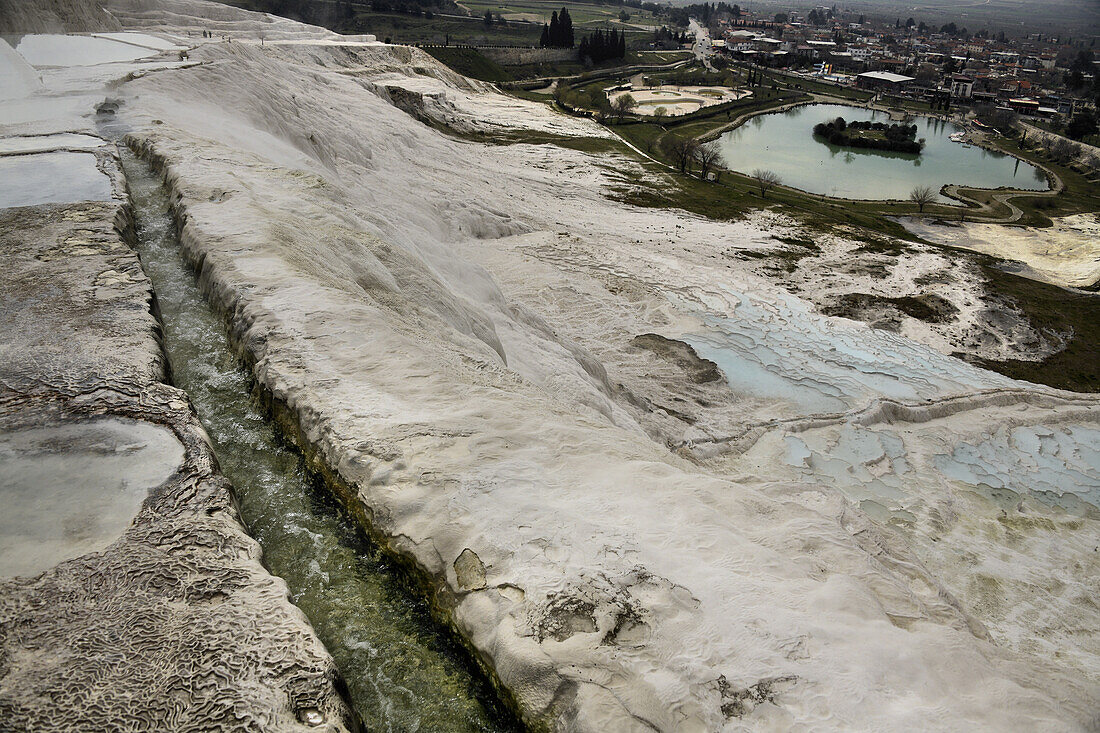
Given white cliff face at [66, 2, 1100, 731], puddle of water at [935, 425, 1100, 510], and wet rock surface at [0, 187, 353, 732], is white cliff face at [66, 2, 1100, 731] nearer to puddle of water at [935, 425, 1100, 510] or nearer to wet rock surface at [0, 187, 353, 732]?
puddle of water at [935, 425, 1100, 510]

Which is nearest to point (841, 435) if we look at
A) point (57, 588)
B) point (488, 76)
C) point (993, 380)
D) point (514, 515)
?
point (993, 380)

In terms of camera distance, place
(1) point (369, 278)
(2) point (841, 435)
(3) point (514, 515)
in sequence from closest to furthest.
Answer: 1. (3) point (514, 515)
2. (1) point (369, 278)
3. (2) point (841, 435)

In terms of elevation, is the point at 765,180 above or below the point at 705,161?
below

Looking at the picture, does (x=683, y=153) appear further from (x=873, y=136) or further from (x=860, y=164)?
(x=873, y=136)

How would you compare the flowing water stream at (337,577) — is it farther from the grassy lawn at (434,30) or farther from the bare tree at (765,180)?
the grassy lawn at (434,30)

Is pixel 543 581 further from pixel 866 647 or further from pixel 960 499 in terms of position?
pixel 960 499

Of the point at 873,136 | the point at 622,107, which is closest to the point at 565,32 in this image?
the point at 622,107
